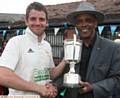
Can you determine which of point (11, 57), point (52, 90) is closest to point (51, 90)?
point (52, 90)

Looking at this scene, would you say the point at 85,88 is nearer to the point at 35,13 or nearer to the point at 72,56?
the point at 72,56

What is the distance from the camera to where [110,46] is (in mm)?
3199

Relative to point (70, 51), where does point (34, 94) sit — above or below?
below

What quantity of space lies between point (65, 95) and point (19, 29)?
722cm

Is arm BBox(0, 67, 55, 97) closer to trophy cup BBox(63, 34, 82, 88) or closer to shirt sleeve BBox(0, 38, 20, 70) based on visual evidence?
shirt sleeve BBox(0, 38, 20, 70)

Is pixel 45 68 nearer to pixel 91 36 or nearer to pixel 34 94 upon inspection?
pixel 34 94

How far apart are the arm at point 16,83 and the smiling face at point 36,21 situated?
0.47m

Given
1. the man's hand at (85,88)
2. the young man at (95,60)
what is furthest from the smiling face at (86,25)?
the man's hand at (85,88)

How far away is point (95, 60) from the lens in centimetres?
315

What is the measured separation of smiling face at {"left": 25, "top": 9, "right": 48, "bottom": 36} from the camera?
10.6 feet

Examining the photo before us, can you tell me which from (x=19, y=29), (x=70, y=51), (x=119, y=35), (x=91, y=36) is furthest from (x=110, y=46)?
(x=19, y=29)

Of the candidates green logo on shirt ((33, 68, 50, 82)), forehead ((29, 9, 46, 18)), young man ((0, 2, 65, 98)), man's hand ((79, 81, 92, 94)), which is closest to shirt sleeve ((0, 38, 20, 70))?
young man ((0, 2, 65, 98))

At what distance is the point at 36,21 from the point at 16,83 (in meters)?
0.61

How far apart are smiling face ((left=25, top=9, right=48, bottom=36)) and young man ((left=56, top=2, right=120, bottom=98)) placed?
27cm
